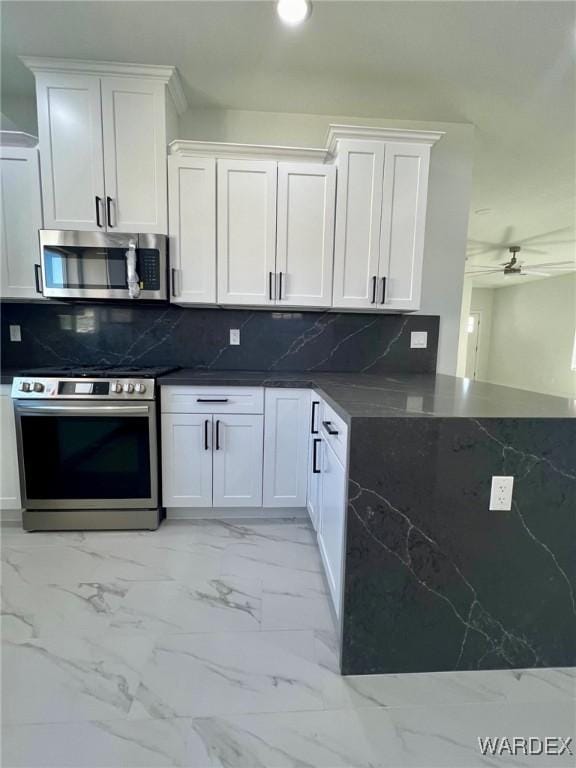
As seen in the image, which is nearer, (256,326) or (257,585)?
(257,585)

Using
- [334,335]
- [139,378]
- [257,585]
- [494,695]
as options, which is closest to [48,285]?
[139,378]

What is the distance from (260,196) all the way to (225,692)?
2.52m

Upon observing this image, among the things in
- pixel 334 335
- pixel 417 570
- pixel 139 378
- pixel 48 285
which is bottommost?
pixel 417 570

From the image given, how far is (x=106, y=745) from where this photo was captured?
1.04m

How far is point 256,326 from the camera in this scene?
8.75 feet

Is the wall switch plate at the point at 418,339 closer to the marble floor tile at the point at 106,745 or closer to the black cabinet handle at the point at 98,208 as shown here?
the black cabinet handle at the point at 98,208

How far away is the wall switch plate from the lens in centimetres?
274

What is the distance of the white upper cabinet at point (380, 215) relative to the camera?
2217mm

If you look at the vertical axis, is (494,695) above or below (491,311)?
below

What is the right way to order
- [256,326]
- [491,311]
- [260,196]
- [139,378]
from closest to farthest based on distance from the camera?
1. [139,378]
2. [260,196]
3. [256,326]
4. [491,311]

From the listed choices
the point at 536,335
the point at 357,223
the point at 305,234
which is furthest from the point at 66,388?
the point at 536,335

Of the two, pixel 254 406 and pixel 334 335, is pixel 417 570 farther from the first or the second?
pixel 334 335

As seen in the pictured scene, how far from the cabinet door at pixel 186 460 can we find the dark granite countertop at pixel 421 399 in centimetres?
26

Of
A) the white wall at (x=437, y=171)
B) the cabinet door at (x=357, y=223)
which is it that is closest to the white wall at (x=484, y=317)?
the white wall at (x=437, y=171)
